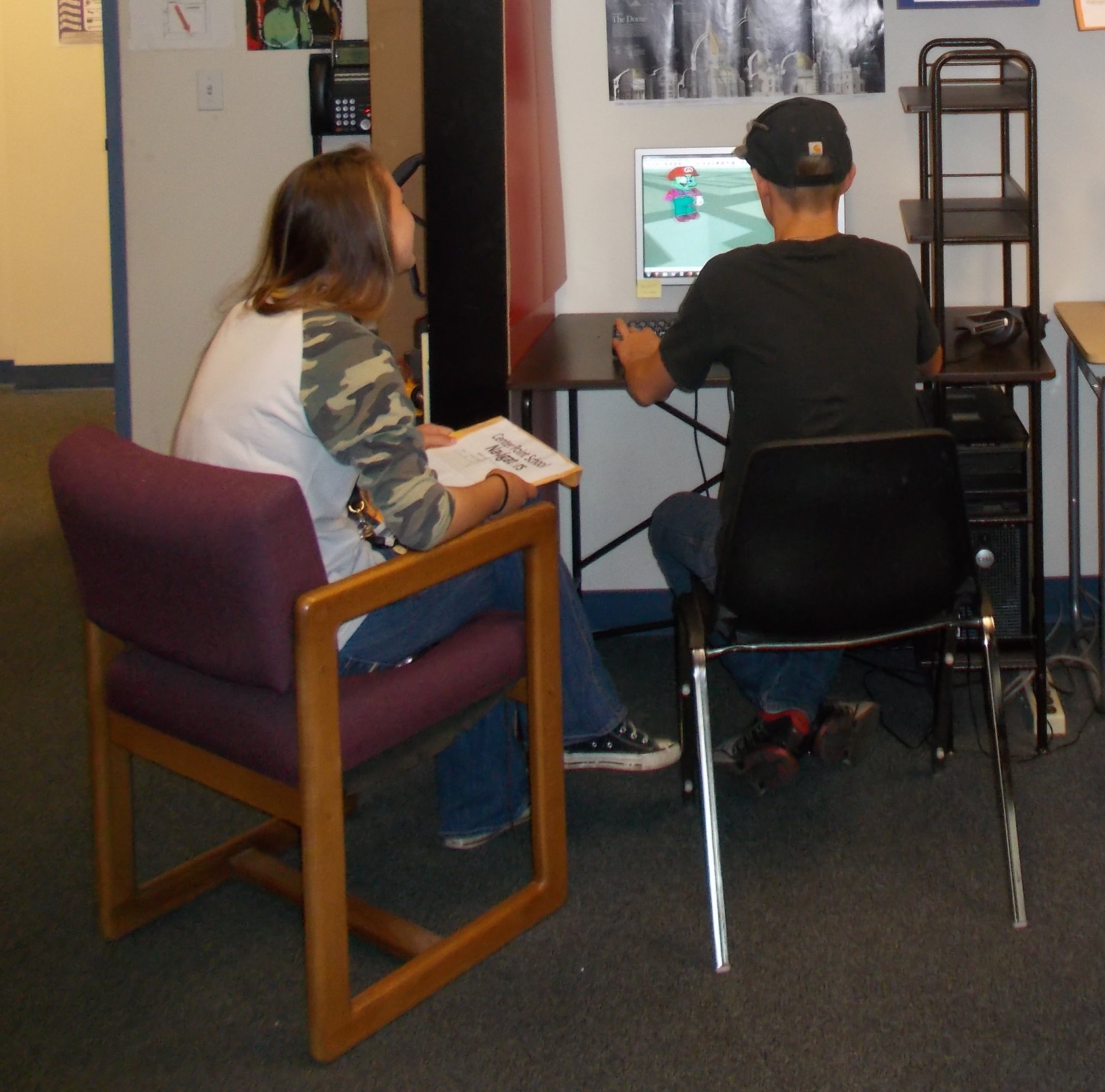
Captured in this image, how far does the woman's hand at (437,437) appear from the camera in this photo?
199cm

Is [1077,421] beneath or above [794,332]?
beneath

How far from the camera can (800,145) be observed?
2.00 meters

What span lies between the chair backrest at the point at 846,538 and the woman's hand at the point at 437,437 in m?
0.45

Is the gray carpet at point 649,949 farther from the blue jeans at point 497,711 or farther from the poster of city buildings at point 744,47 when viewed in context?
the poster of city buildings at point 744,47

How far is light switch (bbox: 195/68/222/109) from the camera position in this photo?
320 cm

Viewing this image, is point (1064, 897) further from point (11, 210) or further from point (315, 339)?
point (11, 210)

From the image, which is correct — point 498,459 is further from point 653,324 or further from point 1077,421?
point 1077,421

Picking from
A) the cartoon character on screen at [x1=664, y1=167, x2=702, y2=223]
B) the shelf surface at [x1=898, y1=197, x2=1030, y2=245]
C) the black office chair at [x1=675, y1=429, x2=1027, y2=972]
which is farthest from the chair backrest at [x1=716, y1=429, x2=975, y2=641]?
the cartoon character on screen at [x1=664, y1=167, x2=702, y2=223]

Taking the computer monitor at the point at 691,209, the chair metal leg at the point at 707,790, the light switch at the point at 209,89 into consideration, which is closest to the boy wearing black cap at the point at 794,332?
the chair metal leg at the point at 707,790

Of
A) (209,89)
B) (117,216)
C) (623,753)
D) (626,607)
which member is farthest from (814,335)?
(117,216)

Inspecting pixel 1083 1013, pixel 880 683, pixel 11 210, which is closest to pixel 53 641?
pixel 880 683

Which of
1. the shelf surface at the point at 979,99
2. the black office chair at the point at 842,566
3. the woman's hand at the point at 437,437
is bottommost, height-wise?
the black office chair at the point at 842,566

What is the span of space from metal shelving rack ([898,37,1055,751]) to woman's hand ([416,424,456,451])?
0.88 m

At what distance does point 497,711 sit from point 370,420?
634 mm
